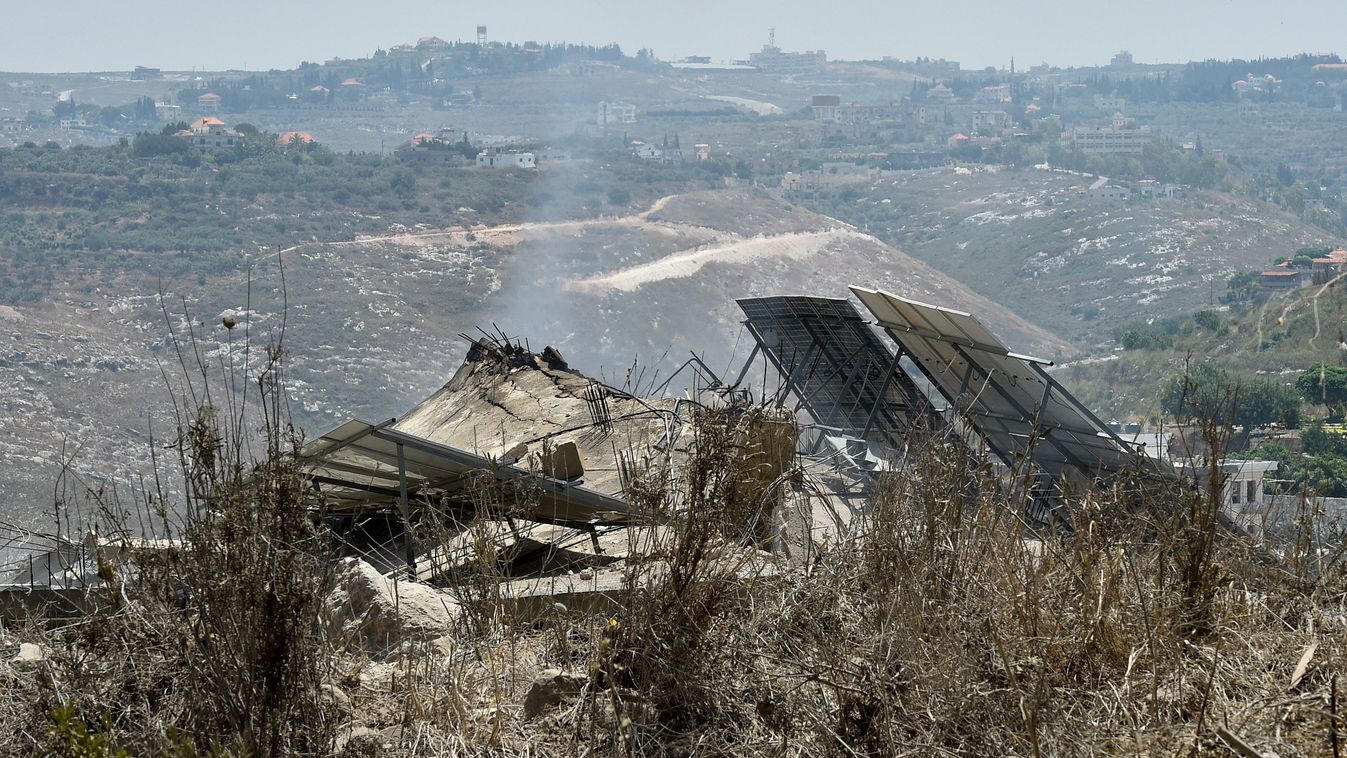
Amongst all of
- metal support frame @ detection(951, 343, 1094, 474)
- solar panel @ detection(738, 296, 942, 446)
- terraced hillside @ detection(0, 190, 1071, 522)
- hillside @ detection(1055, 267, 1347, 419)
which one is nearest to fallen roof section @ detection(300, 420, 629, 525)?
metal support frame @ detection(951, 343, 1094, 474)

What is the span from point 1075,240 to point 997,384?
4090 inches

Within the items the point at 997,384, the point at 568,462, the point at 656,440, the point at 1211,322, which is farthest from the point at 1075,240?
the point at 568,462

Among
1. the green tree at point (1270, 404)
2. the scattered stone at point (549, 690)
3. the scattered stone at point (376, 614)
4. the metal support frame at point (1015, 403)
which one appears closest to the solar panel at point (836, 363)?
the metal support frame at point (1015, 403)

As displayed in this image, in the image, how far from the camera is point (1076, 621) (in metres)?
4.08

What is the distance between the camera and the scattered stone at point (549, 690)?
395cm

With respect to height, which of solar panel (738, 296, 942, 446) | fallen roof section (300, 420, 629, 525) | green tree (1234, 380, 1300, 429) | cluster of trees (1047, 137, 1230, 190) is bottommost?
green tree (1234, 380, 1300, 429)

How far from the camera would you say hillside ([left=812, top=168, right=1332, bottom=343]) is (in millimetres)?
96688

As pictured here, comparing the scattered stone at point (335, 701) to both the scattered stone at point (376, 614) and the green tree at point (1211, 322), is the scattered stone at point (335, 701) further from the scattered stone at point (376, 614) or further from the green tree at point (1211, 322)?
the green tree at point (1211, 322)

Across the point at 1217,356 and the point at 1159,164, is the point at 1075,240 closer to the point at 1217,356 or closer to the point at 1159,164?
the point at 1159,164

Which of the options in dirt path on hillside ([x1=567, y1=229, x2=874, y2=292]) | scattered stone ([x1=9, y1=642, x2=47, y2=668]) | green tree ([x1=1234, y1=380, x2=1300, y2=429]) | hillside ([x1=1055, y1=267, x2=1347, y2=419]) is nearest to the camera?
scattered stone ([x1=9, y1=642, x2=47, y2=668])

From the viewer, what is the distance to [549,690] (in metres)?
3.99

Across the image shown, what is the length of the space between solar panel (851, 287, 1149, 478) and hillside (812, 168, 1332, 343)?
8346 centimetres

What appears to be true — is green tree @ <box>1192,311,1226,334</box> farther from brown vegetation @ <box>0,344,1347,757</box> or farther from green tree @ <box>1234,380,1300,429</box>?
brown vegetation @ <box>0,344,1347,757</box>

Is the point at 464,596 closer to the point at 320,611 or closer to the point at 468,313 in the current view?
the point at 320,611
